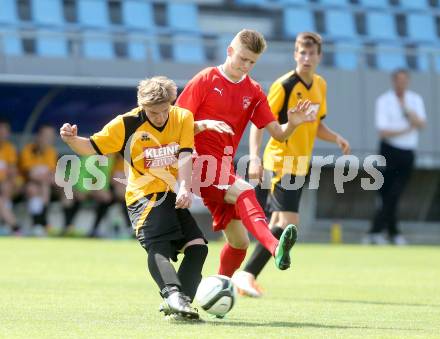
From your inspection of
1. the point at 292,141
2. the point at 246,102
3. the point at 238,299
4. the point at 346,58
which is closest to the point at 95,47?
the point at 346,58

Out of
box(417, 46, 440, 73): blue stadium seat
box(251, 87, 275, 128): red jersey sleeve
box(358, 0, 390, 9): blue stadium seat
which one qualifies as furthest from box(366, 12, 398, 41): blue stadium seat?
box(251, 87, 275, 128): red jersey sleeve

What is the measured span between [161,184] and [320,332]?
1.38 m

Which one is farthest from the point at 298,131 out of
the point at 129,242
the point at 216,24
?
the point at 216,24

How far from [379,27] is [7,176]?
9.11 metres

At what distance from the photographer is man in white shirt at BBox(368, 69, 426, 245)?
17.3 m

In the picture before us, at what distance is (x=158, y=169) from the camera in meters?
6.89

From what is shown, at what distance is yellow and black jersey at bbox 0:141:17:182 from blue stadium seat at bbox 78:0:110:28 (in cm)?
368

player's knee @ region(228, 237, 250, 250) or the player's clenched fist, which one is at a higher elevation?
the player's clenched fist

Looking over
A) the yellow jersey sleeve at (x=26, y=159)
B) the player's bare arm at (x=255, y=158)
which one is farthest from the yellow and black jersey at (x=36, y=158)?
the player's bare arm at (x=255, y=158)

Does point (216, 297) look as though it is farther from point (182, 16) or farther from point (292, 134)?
point (182, 16)

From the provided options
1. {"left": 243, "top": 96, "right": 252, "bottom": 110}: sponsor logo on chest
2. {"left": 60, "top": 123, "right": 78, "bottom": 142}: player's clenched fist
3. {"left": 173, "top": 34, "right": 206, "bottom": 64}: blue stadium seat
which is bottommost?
{"left": 60, "top": 123, "right": 78, "bottom": 142}: player's clenched fist

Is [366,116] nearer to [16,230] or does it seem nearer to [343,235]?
[343,235]

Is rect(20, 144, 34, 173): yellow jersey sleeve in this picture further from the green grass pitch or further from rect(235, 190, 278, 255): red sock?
rect(235, 190, 278, 255): red sock

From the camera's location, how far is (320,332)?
6234 millimetres
